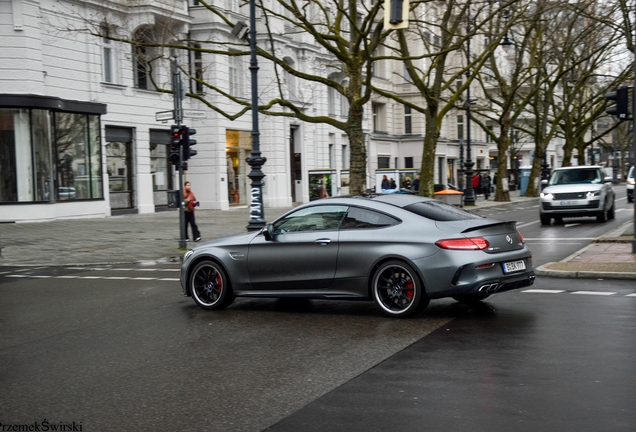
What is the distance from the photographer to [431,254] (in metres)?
9.01

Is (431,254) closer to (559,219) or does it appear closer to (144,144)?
(559,219)

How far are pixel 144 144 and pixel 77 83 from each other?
4411 millimetres

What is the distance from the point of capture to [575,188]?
81.6ft

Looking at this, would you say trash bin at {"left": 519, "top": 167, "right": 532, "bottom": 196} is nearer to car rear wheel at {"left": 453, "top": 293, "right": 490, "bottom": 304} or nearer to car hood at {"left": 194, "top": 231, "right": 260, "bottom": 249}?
car rear wheel at {"left": 453, "top": 293, "right": 490, "bottom": 304}

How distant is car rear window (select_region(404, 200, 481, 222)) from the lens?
9.48 m

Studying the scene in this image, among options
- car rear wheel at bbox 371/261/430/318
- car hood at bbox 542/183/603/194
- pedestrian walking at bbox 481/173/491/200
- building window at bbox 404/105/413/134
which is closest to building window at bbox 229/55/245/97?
car hood at bbox 542/183/603/194

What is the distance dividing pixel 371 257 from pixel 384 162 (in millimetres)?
54030

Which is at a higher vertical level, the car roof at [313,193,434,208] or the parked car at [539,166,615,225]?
the car roof at [313,193,434,208]

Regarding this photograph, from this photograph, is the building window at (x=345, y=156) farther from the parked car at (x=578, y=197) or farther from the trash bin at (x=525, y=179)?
the parked car at (x=578, y=197)

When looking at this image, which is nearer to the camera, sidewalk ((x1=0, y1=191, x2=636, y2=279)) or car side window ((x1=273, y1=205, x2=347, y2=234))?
car side window ((x1=273, y1=205, x2=347, y2=234))

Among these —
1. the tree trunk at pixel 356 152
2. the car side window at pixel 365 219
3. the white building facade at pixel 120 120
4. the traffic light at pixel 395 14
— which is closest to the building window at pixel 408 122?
the white building facade at pixel 120 120

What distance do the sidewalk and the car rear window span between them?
3449 mm

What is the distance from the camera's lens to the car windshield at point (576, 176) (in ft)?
84.3

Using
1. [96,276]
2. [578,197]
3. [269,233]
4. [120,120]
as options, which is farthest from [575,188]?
[120,120]
